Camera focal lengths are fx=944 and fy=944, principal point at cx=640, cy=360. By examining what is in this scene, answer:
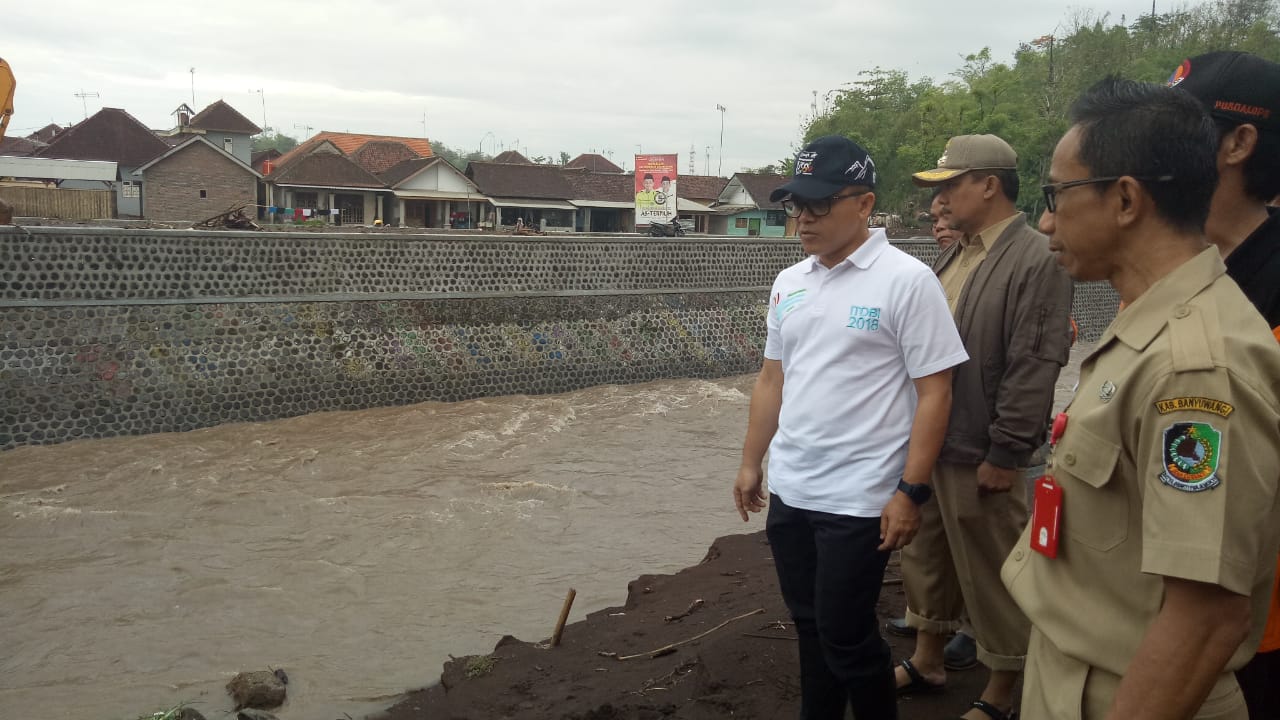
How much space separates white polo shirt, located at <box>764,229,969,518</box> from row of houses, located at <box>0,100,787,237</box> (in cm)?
2441

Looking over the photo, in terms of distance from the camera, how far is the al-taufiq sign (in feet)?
93.8

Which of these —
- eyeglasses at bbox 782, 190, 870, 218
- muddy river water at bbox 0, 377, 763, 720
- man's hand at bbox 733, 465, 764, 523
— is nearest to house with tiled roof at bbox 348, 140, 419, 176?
muddy river water at bbox 0, 377, 763, 720

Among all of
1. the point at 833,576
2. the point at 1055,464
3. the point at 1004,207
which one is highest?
the point at 1004,207

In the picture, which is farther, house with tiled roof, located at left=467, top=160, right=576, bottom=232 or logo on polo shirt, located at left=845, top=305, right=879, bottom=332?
house with tiled roof, located at left=467, top=160, right=576, bottom=232

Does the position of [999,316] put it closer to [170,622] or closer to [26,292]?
[170,622]

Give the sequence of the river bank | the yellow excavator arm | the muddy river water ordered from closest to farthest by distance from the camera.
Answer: the river bank → the muddy river water → the yellow excavator arm

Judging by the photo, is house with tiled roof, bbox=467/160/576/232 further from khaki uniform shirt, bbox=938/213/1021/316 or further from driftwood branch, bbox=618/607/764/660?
khaki uniform shirt, bbox=938/213/1021/316

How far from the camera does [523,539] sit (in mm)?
7633

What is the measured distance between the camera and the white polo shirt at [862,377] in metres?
2.40

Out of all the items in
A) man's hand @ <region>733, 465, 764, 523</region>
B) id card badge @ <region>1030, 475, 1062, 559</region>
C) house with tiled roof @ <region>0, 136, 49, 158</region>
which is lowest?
man's hand @ <region>733, 465, 764, 523</region>

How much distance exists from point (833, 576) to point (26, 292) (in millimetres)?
10002

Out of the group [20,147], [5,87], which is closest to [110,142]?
[20,147]

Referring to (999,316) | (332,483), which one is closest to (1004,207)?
(999,316)

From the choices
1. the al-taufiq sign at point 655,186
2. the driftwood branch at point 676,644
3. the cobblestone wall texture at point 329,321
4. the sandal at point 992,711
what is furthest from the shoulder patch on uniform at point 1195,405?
the al-taufiq sign at point 655,186
